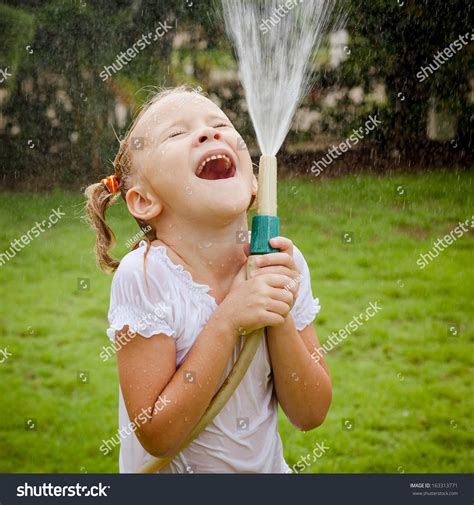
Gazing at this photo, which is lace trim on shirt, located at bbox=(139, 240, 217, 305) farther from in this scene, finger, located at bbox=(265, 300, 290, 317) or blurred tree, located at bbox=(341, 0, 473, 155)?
blurred tree, located at bbox=(341, 0, 473, 155)

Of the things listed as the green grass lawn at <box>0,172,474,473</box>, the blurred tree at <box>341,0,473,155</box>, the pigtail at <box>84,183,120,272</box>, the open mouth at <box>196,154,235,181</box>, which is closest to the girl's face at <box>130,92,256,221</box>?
the open mouth at <box>196,154,235,181</box>

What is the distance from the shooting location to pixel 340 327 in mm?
5203

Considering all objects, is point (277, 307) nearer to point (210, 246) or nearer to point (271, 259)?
point (271, 259)

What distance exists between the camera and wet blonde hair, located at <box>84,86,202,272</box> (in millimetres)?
1876

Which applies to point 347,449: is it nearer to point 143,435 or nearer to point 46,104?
point 143,435

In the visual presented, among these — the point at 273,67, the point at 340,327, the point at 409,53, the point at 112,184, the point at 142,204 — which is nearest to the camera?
the point at 142,204

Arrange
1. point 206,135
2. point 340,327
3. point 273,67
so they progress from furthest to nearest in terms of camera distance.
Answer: point 340,327, point 273,67, point 206,135

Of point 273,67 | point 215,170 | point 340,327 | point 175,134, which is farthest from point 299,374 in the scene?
point 340,327

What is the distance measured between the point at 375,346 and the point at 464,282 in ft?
3.41

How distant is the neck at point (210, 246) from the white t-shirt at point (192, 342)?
0.03 m

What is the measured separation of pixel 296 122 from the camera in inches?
270

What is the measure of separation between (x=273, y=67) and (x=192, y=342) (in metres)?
0.79

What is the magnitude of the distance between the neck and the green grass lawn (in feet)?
8.57
